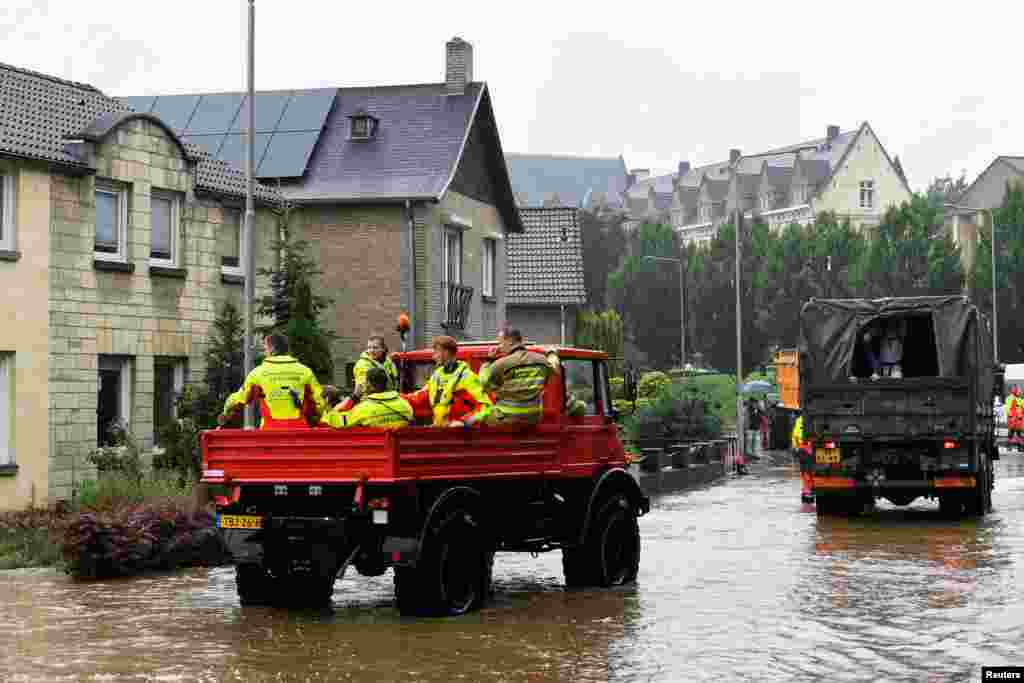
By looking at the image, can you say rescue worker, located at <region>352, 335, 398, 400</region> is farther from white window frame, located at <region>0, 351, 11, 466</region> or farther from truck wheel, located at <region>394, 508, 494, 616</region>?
white window frame, located at <region>0, 351, 11, 466</region>

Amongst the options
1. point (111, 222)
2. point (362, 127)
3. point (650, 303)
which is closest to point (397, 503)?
point (111, 222)

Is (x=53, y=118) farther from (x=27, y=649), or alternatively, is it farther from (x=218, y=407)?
Answer: (x=27, y=649)

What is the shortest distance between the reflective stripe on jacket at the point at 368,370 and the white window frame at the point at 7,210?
1043 centimetres

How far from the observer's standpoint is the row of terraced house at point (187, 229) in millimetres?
24266

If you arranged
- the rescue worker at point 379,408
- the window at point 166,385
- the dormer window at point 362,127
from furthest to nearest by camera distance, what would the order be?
the dormer window at point 362,127 < the window at point 166,385 < the rescue worker at point 379,408

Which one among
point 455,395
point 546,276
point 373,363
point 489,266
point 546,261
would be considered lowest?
point 455,395

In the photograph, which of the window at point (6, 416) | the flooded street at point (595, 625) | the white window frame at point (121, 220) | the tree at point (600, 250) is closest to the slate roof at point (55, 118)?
the white window frame at point (121, 220)

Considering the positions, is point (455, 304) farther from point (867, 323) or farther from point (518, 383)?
point (518, 383)

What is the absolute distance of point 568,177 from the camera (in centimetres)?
16075

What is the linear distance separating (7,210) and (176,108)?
19071 mm

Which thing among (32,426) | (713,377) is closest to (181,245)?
(32,426)

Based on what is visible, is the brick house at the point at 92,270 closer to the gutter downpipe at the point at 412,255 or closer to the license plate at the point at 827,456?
the gutter downpipe at the point at 412,255

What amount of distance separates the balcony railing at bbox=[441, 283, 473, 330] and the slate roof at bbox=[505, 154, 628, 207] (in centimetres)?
11420

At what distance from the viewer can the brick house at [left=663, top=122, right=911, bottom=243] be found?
386ft
